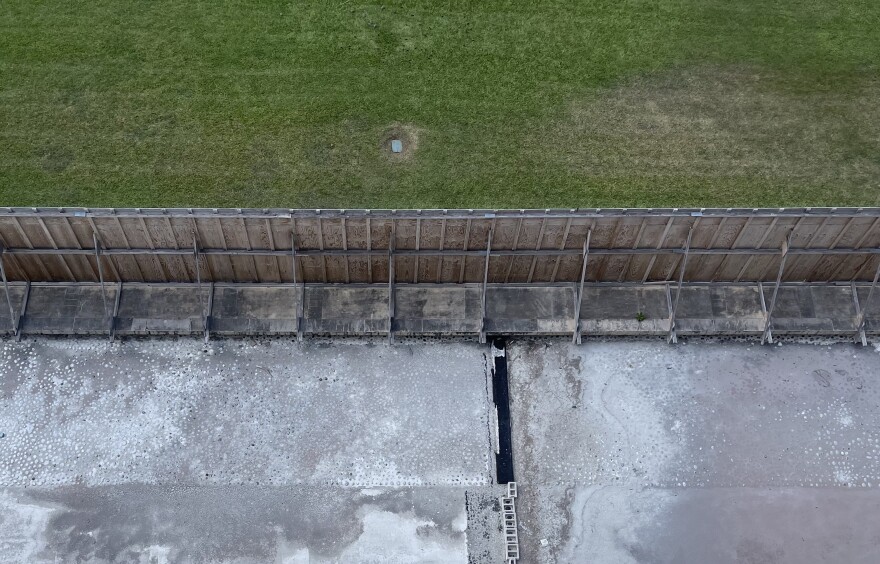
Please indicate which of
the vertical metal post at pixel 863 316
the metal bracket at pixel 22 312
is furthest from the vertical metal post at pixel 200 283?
the vertical metal post at pixel 863 316

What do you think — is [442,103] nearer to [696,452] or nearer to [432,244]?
[432,244]

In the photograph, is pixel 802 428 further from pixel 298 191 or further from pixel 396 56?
pixel 396 56

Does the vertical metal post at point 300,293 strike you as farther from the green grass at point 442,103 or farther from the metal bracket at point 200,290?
the green grass at point 442,103

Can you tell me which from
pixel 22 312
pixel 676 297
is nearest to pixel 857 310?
pixel 676 297

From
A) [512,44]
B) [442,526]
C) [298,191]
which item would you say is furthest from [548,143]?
[442,526]

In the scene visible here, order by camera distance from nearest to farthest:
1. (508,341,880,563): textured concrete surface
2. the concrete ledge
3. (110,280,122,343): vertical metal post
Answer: (508,341,880,563): textured concrete surface → (110,280,122,343): vertical metal post → the concrete ledge

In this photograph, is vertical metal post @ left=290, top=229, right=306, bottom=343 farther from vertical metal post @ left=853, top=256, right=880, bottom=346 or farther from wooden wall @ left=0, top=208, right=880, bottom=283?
vertical metal post @ left=853, top=256, right=880, bottom=346

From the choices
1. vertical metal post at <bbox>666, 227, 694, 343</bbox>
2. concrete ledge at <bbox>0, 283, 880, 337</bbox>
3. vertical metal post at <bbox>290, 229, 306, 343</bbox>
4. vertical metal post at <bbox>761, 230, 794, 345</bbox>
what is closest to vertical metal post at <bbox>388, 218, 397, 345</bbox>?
concrete ledge at <bbox>0, 283, 880, 337</bbox>
